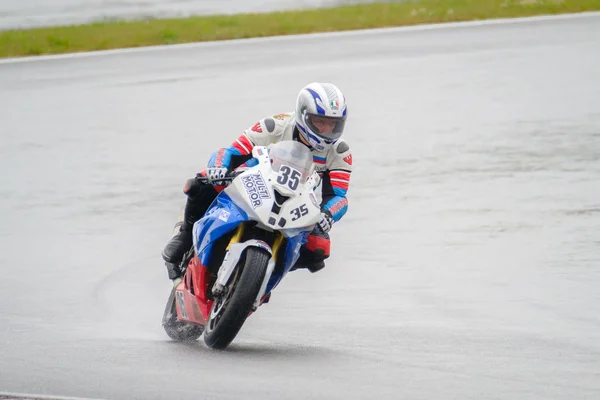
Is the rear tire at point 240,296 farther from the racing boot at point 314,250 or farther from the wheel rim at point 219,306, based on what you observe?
the racing boot at point 314,250

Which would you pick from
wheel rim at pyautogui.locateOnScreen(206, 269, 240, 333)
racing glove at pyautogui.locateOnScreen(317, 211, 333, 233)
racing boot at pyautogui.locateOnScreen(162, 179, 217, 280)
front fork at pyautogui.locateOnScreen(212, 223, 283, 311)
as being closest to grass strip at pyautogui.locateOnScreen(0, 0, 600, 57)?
racing boot at pyautogui.locateOnScreen(162, 179, 217, 280)

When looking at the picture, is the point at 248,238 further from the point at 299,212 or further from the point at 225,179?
the point at 225,179

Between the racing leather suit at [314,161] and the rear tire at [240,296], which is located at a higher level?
the racing leather suit at [314,161]

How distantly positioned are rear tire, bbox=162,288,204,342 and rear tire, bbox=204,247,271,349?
93 cm

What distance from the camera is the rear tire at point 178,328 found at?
752cm

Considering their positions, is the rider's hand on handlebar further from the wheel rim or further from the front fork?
the wheel rim

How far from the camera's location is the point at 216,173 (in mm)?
6984

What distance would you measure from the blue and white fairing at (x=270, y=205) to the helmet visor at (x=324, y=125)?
143 mm

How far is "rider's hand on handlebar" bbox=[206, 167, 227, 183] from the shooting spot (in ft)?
22.9

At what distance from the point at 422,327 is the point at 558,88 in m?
9.53

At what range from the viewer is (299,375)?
5930 mm

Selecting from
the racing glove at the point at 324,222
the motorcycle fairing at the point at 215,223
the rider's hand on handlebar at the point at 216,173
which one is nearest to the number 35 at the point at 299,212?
the racing glove at the point at 324,222

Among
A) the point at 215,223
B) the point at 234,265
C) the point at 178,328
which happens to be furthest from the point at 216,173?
the point at 178,328

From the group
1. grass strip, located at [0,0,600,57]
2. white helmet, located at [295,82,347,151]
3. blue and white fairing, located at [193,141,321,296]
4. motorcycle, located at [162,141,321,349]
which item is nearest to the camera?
motorcycle, located at [162,141,321,349]
